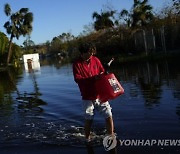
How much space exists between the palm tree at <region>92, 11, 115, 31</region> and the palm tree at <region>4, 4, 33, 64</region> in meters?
18.0

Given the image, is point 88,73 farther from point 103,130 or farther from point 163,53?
point 163,53

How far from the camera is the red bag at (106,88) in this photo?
6879 mm

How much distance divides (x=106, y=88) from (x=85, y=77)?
41cm

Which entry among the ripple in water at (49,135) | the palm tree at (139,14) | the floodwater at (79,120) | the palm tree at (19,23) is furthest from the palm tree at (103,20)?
the ripple in water at (49,135)

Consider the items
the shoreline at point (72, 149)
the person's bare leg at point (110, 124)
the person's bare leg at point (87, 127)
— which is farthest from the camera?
the person's bare leg at point (87, 127)

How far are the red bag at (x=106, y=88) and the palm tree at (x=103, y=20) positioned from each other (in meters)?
40.7

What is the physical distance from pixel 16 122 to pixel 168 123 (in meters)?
3.94

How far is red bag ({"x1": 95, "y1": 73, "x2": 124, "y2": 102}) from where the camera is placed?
688cm

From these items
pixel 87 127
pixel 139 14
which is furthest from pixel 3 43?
pixel 87 127

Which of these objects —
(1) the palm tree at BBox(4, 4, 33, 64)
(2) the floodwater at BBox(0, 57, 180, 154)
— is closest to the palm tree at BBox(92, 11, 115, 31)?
(1) the palm tree at BBox(4, 4, 33, 64)

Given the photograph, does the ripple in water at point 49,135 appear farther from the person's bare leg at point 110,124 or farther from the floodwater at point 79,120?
the person's bare leg at point 110,124

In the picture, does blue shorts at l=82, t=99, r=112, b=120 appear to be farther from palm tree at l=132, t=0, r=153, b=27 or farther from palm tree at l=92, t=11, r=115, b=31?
palm tree at l=92, t=11, r=115, b=31

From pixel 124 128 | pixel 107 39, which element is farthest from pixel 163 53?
pixel 124 128

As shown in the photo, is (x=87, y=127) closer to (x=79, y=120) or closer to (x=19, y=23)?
(x=79, y=120)
